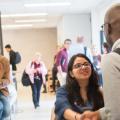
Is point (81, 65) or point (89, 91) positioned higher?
point (81, 65)

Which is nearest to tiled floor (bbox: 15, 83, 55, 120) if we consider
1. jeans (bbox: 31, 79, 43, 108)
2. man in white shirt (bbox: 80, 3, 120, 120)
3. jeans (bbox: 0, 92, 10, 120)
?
jeans (bbox: 31, 79, 43, 108)

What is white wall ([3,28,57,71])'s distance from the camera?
1859cm

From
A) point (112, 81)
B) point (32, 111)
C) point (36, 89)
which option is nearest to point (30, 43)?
point (36, 89)

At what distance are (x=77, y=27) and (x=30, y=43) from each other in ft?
21.2

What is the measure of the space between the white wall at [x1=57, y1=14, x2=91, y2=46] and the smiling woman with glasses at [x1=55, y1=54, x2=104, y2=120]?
10053 mm

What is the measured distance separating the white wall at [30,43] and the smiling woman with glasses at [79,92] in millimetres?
16207

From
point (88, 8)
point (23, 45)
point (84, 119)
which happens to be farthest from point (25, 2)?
point (23, 45)

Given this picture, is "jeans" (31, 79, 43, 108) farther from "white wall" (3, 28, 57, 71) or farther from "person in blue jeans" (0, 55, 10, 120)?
"white wall" (3, 28, 57, 71)

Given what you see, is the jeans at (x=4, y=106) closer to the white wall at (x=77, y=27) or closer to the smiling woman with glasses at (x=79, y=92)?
the smiling woman with glasses at (x=79, y=92)

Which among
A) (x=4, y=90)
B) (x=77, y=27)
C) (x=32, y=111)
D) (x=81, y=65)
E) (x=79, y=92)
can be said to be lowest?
(x=32, y=111)

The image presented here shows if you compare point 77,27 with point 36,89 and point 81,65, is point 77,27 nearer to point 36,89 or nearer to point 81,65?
point 36,89

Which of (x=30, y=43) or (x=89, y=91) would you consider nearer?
(x=89, y=91)

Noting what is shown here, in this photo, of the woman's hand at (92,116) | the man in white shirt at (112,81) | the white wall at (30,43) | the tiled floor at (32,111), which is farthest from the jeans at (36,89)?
the white wall at (30,43)

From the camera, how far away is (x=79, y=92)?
234cm
